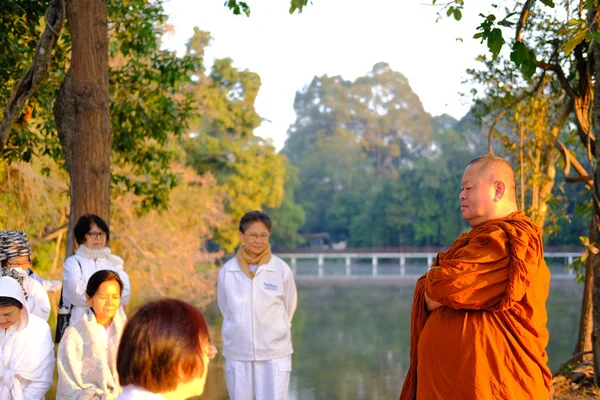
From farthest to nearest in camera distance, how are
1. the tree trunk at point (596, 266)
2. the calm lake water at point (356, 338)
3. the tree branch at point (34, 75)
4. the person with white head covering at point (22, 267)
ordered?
the calm lake water at point (356, 338)
the tree branch at point (34, 75)
the tree trunk at point (596, 266)
the person with white head covering at point (22, 267)

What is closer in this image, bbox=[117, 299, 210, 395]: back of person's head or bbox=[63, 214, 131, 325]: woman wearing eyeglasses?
bbox=[117, 299, 210, 395]: back of person's head

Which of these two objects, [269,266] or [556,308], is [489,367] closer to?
[269,266]

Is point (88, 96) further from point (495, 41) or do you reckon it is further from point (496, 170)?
point (496, 170)

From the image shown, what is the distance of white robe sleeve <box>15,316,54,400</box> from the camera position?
3717 millimetres

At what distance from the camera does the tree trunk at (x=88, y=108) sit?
6.14 metres

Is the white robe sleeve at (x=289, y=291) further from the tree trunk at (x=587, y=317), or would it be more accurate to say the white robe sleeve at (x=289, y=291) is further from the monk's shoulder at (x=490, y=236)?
the tree trunk at (x=587, y=317)

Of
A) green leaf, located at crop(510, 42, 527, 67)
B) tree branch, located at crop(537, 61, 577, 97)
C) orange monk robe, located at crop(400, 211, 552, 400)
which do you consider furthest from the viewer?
tree branch, located at crop(537, 61, 577, 97)

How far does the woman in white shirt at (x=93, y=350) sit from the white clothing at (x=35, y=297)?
705mm

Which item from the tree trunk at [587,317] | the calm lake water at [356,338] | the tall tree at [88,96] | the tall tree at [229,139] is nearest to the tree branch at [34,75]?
the tall tree at [88,96]

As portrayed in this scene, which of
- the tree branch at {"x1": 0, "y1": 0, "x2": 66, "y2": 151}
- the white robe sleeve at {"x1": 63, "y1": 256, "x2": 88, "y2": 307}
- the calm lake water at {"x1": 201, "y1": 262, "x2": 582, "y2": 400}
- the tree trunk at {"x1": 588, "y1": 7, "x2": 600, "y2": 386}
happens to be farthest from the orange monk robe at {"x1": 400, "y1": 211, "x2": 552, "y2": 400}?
the calm lake water at {"x1": 201, "y1": 262, "x2": 582, "y2": 400}

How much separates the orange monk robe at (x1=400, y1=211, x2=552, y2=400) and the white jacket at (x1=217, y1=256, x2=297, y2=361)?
1656 mm

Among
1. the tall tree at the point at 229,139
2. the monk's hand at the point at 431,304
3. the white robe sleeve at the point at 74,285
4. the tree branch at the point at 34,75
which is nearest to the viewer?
the monk's hand at the point at 431,304

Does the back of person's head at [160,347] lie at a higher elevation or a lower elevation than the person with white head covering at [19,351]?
higher

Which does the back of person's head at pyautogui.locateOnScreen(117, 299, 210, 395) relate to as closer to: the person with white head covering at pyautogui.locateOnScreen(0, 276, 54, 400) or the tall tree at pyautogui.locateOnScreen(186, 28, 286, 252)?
the person with white head covering at pyautogui.locateOnScreen(0, 276, 54, 400)
